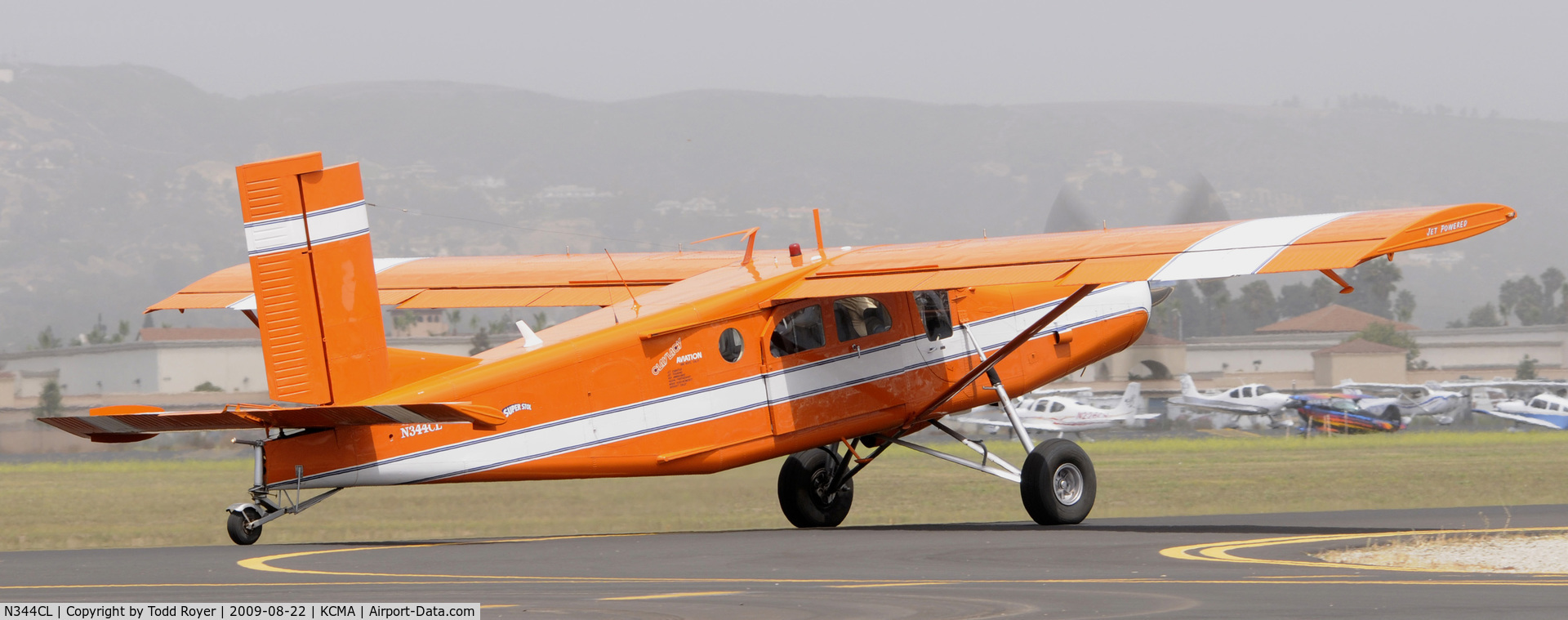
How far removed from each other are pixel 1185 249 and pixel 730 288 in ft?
14.0

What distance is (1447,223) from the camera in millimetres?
12469

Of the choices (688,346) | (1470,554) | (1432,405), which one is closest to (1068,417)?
(1432,405)

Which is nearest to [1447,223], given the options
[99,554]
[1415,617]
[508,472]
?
[1415,617]

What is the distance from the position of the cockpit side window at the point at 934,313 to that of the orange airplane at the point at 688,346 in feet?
0.11

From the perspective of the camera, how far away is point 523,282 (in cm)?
1798

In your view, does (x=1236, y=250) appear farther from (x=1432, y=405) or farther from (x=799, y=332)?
(x=1432, y=405)

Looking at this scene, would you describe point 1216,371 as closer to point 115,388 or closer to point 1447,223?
point 115,388

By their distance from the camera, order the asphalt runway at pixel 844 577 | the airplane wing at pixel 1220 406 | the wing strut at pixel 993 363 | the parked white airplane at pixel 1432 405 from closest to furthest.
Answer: the asphalt runway at pixel 844 577
the wing strut at pixel 993 363
the parked white airplane at pixel 1432 405
the airplane wing at pixel 1220 406

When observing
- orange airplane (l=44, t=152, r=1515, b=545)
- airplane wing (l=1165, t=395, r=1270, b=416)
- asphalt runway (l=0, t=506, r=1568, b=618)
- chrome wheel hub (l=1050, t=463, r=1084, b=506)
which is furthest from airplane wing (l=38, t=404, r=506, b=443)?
airplane wing (l=1165, t=395, r=1270, b=416)

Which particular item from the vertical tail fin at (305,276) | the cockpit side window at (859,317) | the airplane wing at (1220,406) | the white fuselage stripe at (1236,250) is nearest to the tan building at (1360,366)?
the airplane wing at (1220,406)

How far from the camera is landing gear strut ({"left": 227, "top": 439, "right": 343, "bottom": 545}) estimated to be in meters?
12.8

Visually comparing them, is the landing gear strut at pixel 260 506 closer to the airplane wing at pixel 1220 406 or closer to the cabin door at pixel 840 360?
the cabin door at pixel 840 360

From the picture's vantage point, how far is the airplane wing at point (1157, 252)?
40.7 ft

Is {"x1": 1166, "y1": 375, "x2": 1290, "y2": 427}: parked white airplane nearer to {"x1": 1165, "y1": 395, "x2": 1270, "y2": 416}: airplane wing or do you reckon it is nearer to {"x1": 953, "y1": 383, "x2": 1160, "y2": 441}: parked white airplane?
{"x1": 1165, "y1": 395, "x2": 1270, "y2": 416}: airplane wing
